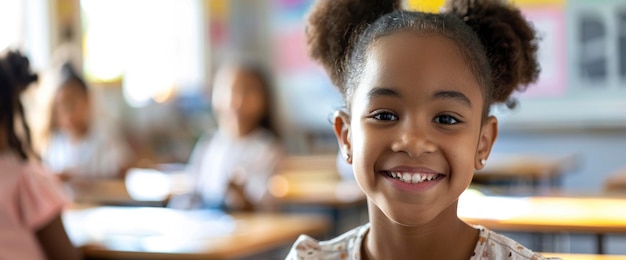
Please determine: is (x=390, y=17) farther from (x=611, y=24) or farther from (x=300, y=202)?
(x=611, y=24)

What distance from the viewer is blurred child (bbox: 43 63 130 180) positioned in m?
4.67

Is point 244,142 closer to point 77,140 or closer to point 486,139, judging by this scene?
point 77,140

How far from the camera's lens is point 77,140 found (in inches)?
187

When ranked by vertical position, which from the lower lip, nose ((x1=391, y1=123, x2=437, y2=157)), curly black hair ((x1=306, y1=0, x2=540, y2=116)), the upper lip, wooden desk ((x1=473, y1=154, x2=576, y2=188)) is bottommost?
the lower lip

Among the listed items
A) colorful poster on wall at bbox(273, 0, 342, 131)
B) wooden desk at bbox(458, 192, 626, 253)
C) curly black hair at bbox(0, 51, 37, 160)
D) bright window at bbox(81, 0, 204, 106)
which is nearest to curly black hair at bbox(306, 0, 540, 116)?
wooden desk at bbox(458, 192, 626, 253)

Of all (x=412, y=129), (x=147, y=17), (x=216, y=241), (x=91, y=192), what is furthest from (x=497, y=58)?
(x=147, y=17)

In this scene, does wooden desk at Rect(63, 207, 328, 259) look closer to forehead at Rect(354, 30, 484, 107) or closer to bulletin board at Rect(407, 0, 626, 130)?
forehead at Rect(354, 30, 484, 107)

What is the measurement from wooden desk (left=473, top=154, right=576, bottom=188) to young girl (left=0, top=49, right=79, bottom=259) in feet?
10.6

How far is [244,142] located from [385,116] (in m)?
2.92

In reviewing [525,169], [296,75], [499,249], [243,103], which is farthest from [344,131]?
[296,75]

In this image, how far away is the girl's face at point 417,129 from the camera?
124 centimetres

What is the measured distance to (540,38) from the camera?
1.49m

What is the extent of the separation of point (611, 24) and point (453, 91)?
212 inches

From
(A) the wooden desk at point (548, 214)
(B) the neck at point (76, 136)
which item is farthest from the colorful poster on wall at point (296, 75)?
(A) the wooden desk at point (548, 214)
